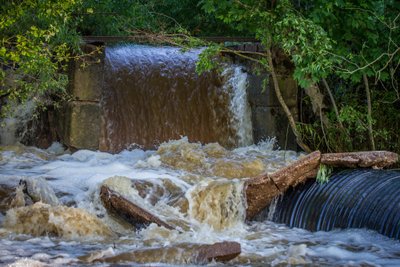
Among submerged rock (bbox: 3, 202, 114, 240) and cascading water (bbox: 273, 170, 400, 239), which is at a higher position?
cascading water (bbox: 273, 170, 400, 239)

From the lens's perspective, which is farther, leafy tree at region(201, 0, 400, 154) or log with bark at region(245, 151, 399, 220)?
leafy tree at region(201, 0, 400, 154)

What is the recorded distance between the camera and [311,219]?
7172 mm

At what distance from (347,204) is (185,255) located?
7.67ft

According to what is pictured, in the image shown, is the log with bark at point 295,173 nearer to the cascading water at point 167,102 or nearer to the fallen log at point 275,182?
the fallen log at point 275,182

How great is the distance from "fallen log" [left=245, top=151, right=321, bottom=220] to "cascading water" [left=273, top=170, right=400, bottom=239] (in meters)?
0.21

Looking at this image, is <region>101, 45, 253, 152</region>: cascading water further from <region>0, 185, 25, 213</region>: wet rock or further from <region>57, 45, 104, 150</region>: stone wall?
<region>0, 185, 25, 213</region>: wet rock

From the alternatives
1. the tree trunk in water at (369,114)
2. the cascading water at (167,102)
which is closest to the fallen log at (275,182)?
the tree trunk in water at (369,114)

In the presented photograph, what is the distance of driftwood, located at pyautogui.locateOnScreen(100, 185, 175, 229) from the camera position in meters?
6.72

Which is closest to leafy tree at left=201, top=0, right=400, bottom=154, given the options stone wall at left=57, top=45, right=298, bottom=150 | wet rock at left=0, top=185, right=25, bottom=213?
stone wall at left=57, top=45, right=298, bottom=150

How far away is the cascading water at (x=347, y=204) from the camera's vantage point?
653cm

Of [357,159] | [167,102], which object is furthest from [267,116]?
[357,159]

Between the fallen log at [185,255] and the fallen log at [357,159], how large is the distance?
7.63 ft

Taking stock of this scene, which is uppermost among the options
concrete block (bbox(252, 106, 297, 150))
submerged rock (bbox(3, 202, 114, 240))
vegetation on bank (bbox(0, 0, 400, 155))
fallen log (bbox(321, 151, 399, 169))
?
vegetation on bank (bbox(0, 0, 400, 155))

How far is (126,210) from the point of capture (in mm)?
6867
